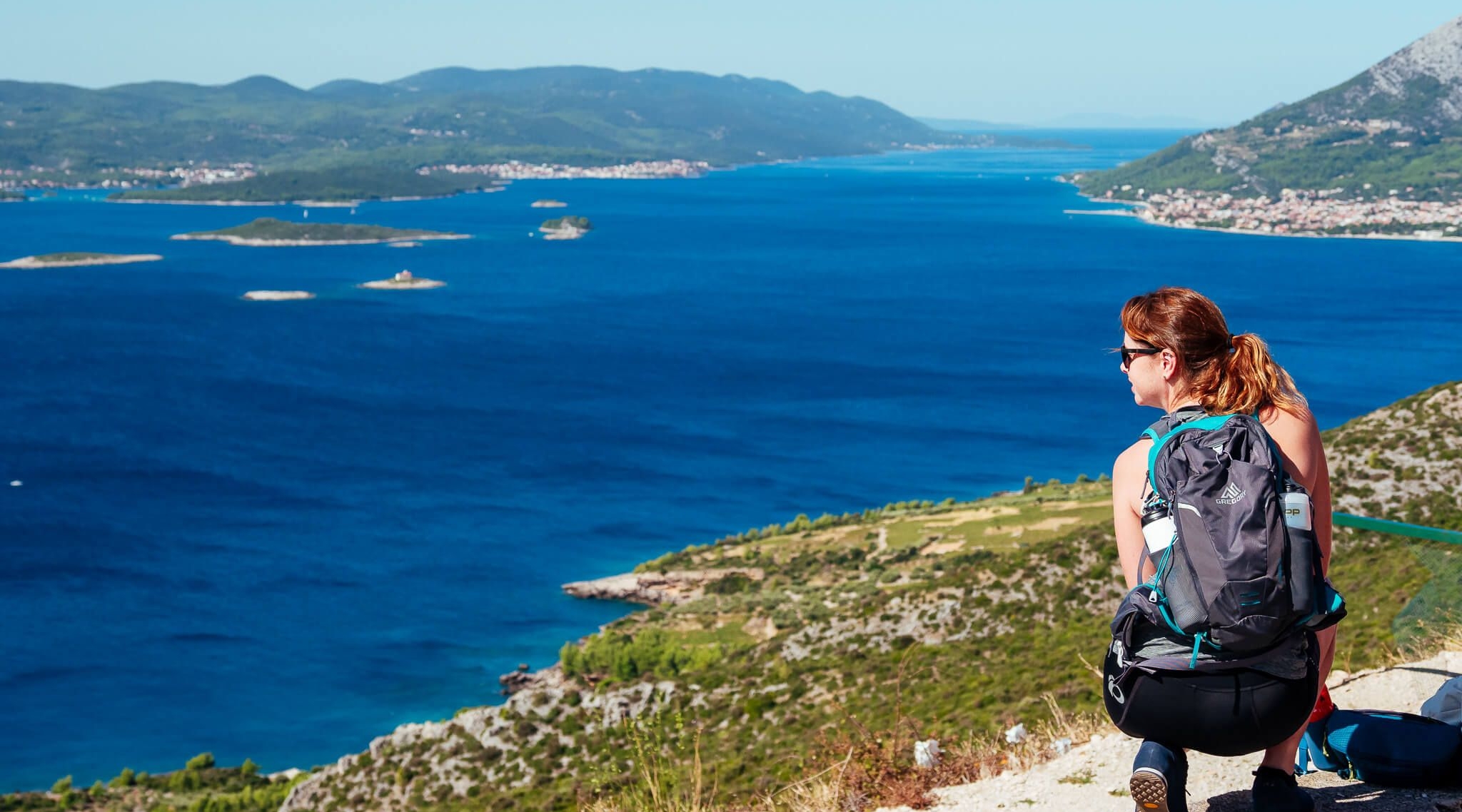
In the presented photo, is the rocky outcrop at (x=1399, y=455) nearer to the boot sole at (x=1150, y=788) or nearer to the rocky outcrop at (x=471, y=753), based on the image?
the rocky outcrop at (x=471, y=753)

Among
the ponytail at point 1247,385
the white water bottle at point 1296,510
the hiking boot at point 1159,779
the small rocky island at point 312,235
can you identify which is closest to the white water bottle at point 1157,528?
the white water bottle at point 1296,510

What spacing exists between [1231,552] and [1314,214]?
172 meters

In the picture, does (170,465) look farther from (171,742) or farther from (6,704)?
(171,742)

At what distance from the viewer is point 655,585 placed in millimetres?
40938

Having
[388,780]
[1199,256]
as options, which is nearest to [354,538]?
[388,780]

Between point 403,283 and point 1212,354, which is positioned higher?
point 1212,354

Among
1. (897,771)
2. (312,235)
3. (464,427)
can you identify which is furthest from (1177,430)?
(312,235)

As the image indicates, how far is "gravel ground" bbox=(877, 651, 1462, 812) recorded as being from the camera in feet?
12.8

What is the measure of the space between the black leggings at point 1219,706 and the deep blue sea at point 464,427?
3114cm

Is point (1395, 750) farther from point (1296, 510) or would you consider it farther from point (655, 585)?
point (655, 585)

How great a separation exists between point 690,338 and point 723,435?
27.2 meters

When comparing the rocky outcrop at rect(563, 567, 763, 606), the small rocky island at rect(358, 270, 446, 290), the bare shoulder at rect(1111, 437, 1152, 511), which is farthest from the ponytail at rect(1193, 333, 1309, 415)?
the small rocky island at rect(358, 270, 446, 290)

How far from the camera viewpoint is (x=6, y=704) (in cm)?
3525

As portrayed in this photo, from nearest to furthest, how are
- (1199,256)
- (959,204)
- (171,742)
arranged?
(171,742) → (1199,256) → (959,204)
